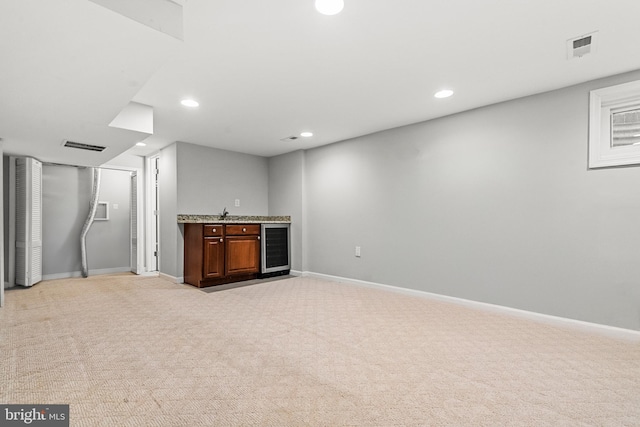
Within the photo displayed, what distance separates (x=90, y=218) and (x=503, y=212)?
634 centimetres

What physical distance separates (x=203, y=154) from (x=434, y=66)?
12.3 ft

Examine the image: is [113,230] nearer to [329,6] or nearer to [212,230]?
[212,230]

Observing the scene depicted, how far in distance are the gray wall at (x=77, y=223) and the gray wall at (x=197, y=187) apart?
4.80 ft

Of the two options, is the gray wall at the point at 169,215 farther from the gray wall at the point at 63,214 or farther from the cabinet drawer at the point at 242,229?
the gray wall at the point at 63,214

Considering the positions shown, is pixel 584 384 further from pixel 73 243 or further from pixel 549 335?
pixel 73 243

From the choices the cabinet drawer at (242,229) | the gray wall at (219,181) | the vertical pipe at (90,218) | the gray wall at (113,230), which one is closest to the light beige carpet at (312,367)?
the cabinet drawer at (242,229)

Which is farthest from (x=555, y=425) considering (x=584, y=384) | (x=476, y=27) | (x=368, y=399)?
(x=476, y=27)

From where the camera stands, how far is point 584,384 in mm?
1723

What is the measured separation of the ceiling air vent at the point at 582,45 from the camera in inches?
80.2

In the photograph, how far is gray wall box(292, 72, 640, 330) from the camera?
258cm

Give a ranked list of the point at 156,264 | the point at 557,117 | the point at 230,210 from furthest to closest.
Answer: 1. the point at 156,264
2. the point at 230,210
3. the point at 557,117

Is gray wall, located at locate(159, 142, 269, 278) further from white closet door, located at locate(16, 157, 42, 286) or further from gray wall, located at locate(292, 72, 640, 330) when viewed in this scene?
gray wall, located at locate(292, 72, 640, 330)

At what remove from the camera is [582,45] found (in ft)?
6.93

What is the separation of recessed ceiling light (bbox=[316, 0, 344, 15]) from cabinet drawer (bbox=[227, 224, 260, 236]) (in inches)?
135
